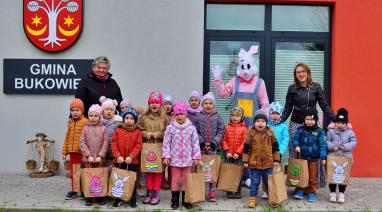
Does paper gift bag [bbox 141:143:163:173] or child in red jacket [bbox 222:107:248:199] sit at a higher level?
child in red jacket [bbox 222:107:248:199]

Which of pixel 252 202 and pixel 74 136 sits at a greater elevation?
pixel 74 136

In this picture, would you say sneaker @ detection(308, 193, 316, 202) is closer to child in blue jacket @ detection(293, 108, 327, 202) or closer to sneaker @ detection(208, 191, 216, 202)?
child in blue jacket @ detection(293, 108, 327, 202)

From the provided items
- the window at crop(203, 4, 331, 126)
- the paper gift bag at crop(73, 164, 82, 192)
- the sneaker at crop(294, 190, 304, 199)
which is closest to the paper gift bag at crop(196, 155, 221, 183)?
the sneaker at crop(294, 190, 304, 199)

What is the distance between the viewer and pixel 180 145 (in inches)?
247

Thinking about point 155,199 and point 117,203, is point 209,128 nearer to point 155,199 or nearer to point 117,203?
point 155,199

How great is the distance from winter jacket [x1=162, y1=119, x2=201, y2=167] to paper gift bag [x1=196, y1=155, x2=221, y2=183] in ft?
0.99

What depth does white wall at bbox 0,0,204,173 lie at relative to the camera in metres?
8.57

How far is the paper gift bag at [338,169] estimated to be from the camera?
21.9 feet

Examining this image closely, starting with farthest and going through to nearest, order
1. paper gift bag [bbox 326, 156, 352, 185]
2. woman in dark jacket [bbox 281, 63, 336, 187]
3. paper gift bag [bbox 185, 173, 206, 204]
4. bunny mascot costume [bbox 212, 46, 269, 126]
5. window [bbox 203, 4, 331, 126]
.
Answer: window [bbox 203, 4, 331, 126], bunny mascot costume [bbox 212, 46, 269, 126], woman in dark jacket [bbox 281, 63, 336, 187], paper gift bag [bbox 326, 156, 352, 185], paper gift bag [bbox 185, 173, 206, 204]

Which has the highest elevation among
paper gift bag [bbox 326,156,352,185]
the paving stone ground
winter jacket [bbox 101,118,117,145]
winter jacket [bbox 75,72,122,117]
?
winter jacket [bbox 75,72,122,117]

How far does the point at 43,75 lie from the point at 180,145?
347 cm

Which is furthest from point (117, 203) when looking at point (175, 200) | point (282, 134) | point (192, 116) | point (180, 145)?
point (282, 134)

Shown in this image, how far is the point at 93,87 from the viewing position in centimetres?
691

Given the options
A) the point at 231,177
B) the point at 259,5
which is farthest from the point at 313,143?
the point at 259,5
